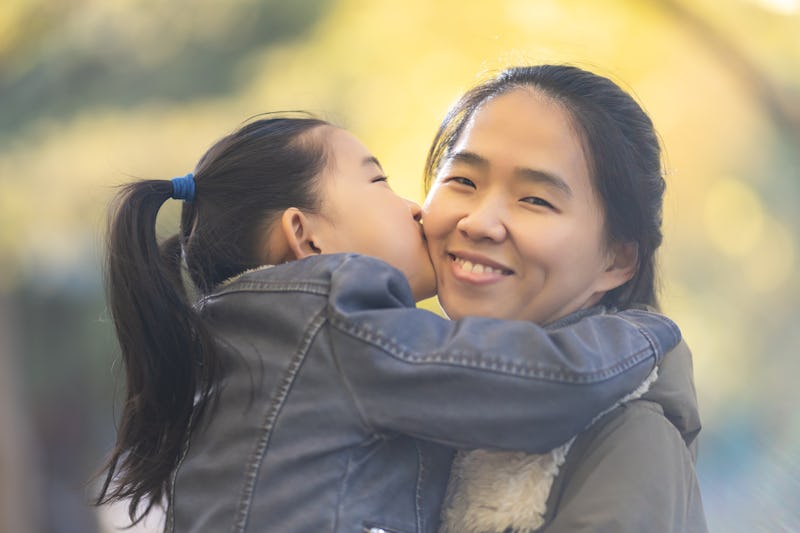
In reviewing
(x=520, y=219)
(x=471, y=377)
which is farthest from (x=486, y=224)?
(x=471, y=377)

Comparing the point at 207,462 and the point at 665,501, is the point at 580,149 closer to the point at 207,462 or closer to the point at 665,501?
the point at 665,501

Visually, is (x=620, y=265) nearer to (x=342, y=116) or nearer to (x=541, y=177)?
(x=541, y=177)

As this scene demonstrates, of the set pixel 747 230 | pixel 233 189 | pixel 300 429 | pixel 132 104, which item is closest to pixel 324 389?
pixel 300 429

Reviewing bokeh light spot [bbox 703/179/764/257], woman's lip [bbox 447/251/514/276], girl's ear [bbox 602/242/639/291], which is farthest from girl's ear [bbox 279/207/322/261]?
bokeh light spot [bbox 703/179/764/257]

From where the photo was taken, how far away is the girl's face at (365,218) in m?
1.38

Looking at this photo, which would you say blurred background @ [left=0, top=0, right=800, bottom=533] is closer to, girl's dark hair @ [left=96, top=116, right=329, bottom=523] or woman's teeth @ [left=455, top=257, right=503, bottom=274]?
girl's dark hair @ [left=96, top=116, right=329, bottom=523]

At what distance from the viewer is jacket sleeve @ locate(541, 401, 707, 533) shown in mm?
1096

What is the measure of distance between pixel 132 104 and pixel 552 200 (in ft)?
6.90

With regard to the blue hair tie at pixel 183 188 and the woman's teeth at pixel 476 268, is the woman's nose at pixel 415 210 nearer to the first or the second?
the woman's teeth at pixel 476 268

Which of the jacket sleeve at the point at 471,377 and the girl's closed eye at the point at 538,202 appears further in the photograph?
the girl's closed eye at the point at 538,202

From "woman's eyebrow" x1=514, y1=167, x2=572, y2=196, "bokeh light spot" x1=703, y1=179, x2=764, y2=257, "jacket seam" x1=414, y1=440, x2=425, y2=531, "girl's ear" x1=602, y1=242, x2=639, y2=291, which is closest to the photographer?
"jacket seam" x1=414, y1=440, x2=425, y2=531

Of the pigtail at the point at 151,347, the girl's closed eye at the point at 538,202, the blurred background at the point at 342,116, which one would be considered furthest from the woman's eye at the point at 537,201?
the blurred background at the point at 342,116

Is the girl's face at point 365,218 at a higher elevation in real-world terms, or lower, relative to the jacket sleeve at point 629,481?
higher

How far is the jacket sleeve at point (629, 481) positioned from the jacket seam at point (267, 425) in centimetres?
36
